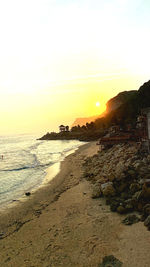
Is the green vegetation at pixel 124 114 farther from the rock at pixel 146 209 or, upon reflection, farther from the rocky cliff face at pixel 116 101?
the rock at pixel 146 209

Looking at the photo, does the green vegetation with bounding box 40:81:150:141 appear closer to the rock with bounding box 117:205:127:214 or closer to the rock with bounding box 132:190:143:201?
A: the rock with bounding box 132:190:143:201

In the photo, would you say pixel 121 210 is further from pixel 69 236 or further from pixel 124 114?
pixel 124 114

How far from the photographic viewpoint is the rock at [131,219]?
9634mm

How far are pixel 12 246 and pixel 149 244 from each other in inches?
246

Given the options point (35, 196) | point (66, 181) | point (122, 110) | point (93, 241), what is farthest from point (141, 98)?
point (93, 241)

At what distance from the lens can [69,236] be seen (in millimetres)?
9562

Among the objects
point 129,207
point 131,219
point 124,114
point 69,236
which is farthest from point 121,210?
point 124,114

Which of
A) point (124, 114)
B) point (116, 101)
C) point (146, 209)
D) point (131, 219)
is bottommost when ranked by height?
point (131, 219)

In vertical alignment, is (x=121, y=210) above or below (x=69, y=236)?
above

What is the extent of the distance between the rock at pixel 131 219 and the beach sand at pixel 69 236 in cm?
25

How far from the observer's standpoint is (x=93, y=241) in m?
8.88

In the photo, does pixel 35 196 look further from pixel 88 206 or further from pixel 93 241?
pixel 93 241

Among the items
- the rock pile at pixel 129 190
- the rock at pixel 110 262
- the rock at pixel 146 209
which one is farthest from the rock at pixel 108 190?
the rock at pixel 110 262

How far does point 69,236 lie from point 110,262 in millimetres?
2732
